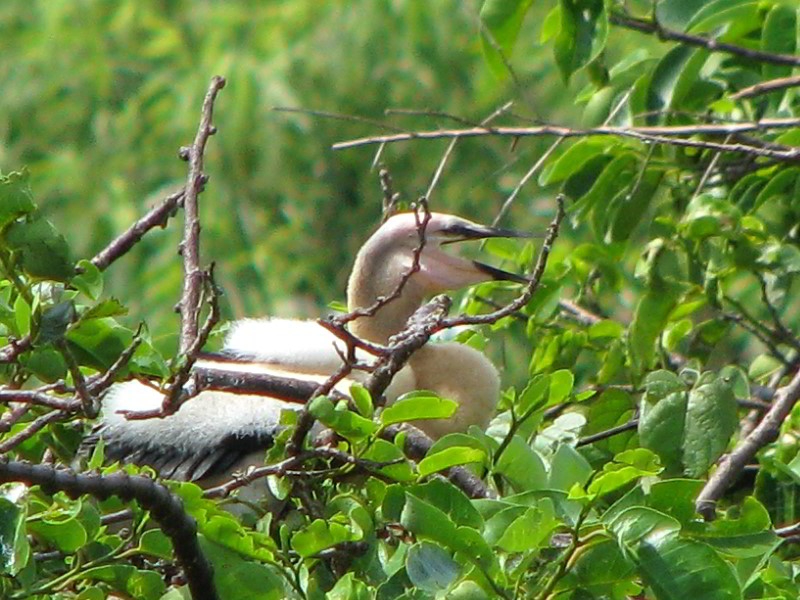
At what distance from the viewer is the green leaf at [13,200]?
3.66 feet

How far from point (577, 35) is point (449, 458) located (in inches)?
30.7

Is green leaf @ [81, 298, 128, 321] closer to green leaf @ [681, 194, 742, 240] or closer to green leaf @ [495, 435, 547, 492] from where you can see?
green leaf @ [495, 435, 547, 492]

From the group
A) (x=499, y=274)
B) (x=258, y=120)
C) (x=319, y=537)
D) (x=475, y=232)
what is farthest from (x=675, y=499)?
(x=258, y=120)

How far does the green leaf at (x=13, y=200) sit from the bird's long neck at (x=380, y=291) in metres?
1.25

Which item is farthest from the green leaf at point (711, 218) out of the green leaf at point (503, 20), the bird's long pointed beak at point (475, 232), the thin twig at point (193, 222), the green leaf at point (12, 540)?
the green leaf at point (12, 540)

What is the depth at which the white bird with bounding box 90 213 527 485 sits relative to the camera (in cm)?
194

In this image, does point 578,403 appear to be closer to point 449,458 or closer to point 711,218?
point 711,218

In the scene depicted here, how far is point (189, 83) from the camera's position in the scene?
21.7 ft

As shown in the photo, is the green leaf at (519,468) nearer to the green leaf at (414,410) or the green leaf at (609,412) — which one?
the green leaf at (414,410)

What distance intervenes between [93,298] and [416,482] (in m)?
0.31

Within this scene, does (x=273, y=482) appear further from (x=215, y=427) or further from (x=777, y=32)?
(x=777, y=32)

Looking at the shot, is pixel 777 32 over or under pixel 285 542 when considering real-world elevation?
over

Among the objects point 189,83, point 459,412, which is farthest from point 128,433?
point 189,83

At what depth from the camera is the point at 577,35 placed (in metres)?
1.87
